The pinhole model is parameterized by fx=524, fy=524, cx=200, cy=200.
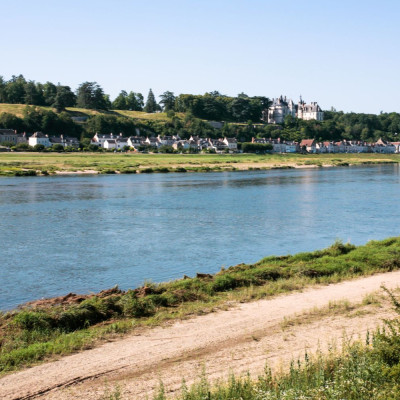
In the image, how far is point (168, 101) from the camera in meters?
179

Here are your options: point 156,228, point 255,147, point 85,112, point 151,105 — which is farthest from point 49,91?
point 156,228

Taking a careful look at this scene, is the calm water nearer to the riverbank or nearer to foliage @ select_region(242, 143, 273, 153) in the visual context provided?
the riverbank

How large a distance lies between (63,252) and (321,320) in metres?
14.6

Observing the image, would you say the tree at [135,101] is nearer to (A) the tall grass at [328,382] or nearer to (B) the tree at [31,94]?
(B) the tree at [31,94]

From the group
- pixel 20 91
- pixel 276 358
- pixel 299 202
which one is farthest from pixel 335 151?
pixel 276 358

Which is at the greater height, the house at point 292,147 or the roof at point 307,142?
the roof at point 307,142

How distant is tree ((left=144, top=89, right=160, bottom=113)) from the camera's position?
180875 millimetres

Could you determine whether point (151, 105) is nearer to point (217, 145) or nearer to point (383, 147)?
point (217, 145)

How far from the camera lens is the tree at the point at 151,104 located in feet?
593

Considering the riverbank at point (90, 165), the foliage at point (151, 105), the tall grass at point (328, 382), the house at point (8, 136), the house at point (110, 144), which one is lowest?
the tall grass at point (328, 382)

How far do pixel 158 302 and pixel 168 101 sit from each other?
169m

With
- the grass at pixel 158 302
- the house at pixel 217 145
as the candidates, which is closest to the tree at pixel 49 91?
the house at pixel 217 145

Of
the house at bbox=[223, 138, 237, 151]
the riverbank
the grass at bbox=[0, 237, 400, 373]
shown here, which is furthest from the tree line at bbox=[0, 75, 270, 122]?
the grass at bbox=[0, 237, 400, 373]

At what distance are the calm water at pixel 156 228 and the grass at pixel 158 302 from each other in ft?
10.2
